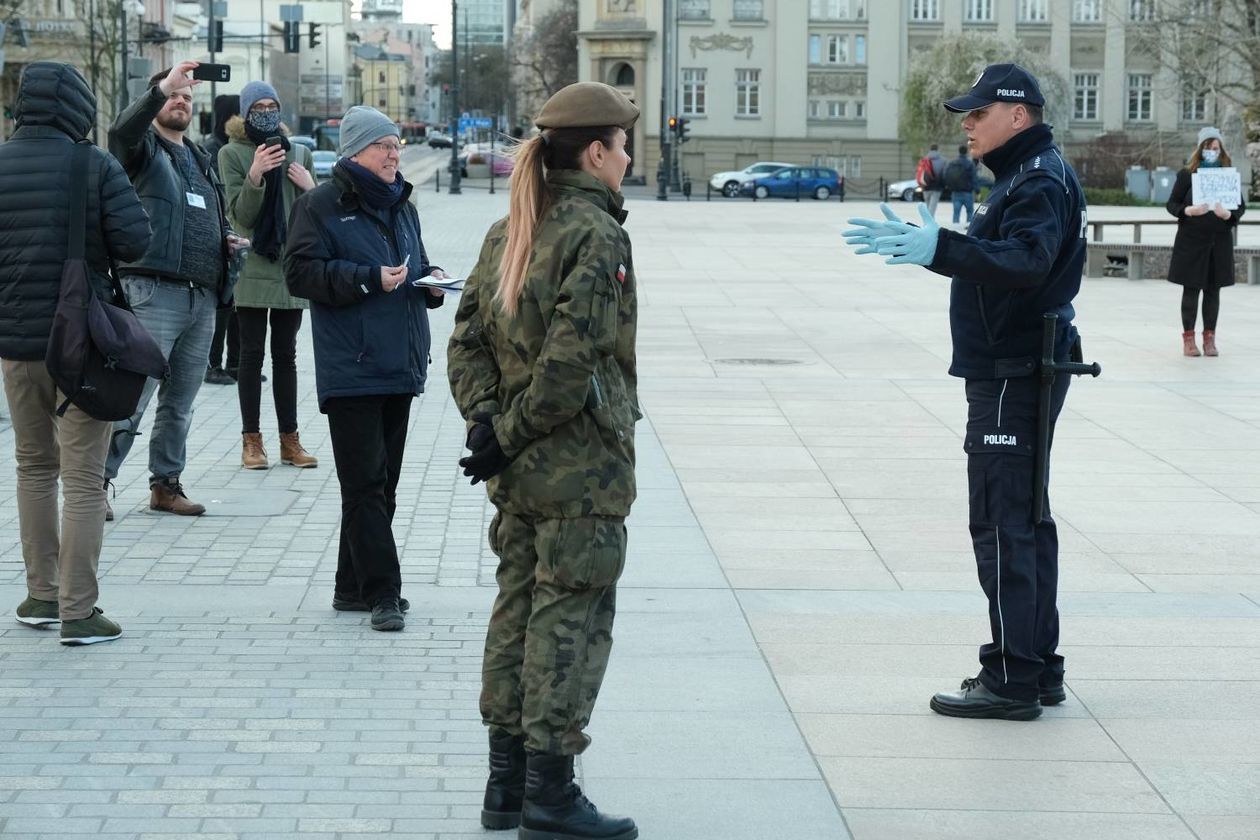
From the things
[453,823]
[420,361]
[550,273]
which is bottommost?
[453,823]

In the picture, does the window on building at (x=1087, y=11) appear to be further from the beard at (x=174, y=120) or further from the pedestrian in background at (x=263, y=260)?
the beard at (x=174, y=120)

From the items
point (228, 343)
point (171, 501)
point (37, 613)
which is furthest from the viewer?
point (228, 343)

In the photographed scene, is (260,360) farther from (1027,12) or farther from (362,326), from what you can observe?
(1027,12)

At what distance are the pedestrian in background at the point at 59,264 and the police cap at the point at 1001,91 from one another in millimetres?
2783

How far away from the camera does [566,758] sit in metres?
4.30

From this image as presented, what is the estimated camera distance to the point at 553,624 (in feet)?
13.9

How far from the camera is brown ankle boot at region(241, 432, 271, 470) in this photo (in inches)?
375

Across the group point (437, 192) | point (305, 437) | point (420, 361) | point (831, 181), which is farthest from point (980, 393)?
point (831, 181)

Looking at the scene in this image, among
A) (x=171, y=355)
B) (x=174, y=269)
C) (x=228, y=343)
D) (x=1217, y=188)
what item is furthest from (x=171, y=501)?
(x=1217, y=188)

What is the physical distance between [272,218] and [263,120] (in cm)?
71

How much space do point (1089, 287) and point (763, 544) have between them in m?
16.2

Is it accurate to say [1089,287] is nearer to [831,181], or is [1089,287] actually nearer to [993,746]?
[993,746]

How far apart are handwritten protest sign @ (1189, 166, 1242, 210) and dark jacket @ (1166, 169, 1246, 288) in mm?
120

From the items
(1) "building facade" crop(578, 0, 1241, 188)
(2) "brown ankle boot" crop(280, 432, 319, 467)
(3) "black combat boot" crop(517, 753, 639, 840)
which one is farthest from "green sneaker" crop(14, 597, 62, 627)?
(1) "building facade" crop(578, 0, 1241, 188)
